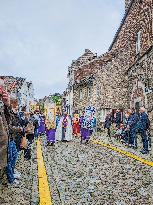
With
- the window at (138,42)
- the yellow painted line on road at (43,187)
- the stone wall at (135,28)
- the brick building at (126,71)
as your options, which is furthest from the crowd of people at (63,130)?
the stone wall at (135,28)

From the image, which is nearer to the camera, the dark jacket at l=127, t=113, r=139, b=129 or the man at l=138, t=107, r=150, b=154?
the man at l=138, t=107, r=150, b=154

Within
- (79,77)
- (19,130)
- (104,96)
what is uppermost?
(79,77)

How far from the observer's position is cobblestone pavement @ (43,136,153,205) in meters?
7.24

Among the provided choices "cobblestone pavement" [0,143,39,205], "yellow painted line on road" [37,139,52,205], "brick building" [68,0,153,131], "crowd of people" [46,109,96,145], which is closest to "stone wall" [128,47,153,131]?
"brick building" [68,0,153,131]

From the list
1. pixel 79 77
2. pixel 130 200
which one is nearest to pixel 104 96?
pixel 79 77

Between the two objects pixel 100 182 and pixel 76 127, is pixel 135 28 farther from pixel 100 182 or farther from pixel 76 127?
pixel 100 182

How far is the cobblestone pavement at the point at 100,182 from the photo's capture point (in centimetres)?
724

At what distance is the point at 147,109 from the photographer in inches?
1025

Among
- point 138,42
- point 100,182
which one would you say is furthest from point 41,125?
point 100,182

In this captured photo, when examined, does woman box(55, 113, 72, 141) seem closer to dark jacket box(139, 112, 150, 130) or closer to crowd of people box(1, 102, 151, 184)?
crowd of people box(1, 102, 151, 184)

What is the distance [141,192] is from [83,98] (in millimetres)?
42019

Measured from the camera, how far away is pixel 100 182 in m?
8.95

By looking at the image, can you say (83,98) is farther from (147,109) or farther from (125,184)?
(125,184)

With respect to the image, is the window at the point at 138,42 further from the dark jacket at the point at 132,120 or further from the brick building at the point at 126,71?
the dark jacket at the point at 132,120
